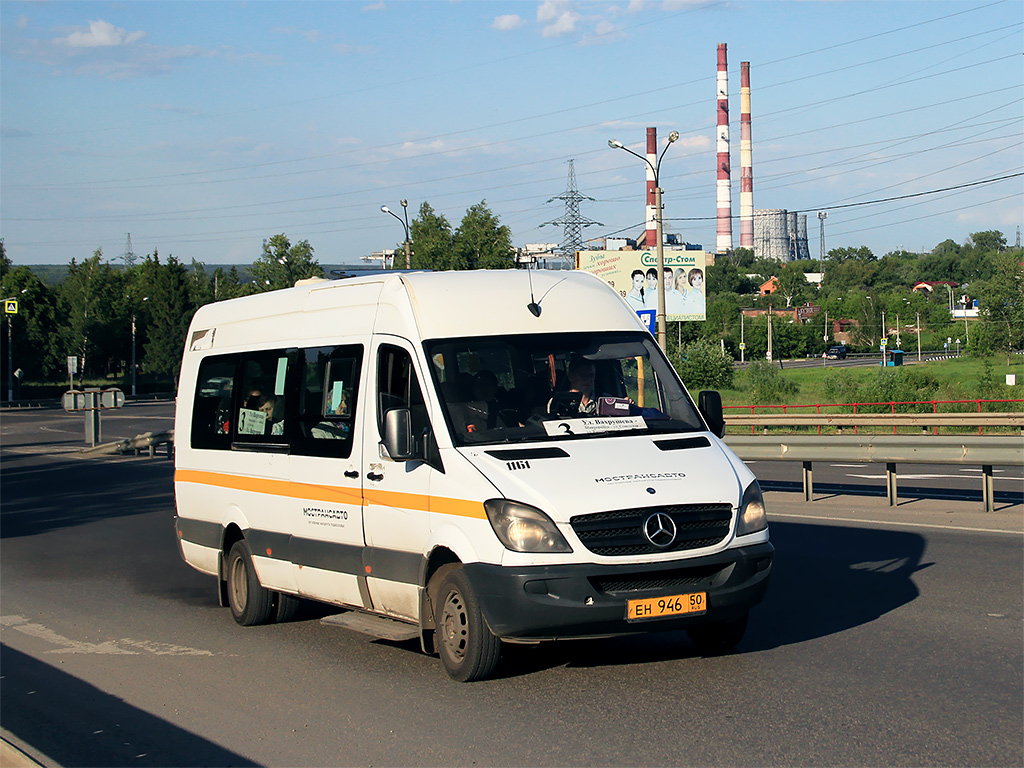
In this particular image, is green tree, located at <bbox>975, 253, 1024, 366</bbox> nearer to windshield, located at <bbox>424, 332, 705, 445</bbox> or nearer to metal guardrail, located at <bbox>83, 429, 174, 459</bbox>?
metal guardrail, located at <bbox>83, 429, 174, 459</bbox>

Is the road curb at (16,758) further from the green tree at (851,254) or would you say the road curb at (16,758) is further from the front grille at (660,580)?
the green tree at (851,254)

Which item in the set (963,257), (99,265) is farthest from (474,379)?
(963,257)

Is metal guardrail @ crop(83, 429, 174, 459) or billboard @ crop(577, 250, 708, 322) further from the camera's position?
billboard @ crop(577, 250, 708, 322)

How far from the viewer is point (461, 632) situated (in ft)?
21.6

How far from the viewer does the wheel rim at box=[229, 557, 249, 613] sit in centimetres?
918

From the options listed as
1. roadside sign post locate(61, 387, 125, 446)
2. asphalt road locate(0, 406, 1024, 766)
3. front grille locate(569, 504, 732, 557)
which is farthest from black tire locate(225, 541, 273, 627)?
roadside sign post locate(61, 387, 125, 446)

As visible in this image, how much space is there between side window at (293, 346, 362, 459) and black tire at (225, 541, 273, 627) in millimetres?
1273

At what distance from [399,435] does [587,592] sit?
59.4 inches

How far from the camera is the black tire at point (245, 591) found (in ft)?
→ 29.4

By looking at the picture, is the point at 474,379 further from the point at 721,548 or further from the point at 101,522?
the point at 101,522

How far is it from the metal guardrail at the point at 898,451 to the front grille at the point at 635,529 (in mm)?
8578

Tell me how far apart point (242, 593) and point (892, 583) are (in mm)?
5337

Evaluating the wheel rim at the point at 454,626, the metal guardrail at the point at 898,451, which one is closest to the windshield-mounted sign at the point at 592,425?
the wheel rim at the point at 454,626

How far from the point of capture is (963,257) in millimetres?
170375
